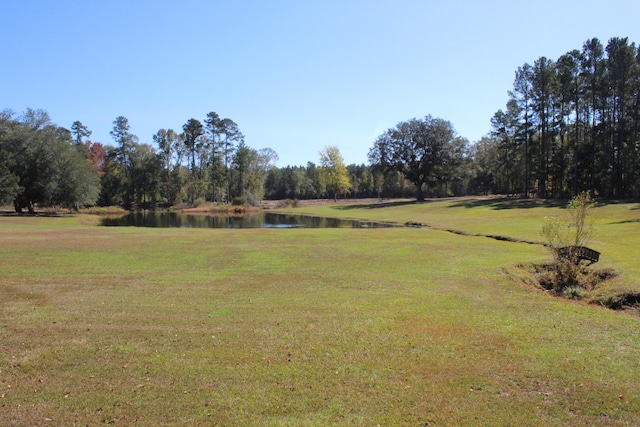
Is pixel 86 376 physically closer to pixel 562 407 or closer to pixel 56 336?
pixel 56 336

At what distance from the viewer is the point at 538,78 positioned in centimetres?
6538

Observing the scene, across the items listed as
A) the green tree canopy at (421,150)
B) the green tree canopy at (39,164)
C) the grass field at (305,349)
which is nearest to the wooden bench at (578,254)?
the grass field at (305,349)

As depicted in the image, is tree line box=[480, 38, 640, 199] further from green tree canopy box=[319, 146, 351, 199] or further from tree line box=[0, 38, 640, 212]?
green tree canopy box=[319, 146, 351, 199]

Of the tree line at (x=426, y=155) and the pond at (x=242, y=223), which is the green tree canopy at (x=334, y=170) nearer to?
the tree line at (x=426, y=155)

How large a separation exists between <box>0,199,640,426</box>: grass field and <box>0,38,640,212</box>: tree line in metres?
49.4

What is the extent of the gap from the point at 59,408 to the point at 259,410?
8.89ft

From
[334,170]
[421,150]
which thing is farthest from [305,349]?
[334,170]

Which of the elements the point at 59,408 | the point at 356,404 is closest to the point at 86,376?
the point at 59,408

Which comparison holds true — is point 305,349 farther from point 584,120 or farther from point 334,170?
point 334,170

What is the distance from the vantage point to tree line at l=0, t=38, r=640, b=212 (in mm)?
55375

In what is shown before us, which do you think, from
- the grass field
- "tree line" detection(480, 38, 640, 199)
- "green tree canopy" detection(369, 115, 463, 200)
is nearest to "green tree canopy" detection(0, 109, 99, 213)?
the grass field

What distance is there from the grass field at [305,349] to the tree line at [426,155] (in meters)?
49.4

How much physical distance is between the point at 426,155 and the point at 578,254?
73.0 metres

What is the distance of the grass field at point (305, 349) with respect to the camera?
5680 millimetres
